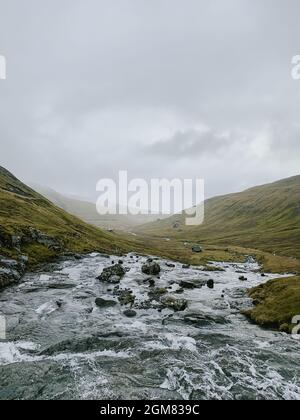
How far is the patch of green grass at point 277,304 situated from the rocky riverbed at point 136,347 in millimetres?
2082

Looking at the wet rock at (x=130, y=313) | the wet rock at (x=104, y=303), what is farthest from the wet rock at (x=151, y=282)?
the wet rock at (x=130, y=313)

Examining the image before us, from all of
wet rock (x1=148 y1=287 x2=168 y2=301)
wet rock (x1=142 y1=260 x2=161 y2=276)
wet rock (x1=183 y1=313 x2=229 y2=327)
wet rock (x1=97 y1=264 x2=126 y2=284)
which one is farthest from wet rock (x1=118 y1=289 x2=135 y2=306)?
wet rock (x1=142 y1=260 x2=161 y2=276)

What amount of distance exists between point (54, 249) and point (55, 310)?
42.3m

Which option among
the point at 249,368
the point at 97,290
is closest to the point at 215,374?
the point at 249,368

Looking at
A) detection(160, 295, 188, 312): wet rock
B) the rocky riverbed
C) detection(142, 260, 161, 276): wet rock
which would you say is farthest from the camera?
detection(142, 260, 161, 276): wet rock

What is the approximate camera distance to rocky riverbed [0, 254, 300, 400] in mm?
26906

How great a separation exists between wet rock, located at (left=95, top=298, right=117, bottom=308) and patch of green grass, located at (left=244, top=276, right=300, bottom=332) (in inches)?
789

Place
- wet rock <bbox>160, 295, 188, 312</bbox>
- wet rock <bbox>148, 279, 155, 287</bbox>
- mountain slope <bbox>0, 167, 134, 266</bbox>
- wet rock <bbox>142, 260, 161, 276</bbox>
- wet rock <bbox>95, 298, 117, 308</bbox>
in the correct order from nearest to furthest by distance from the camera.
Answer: wet rock <bbox>160, 295, 188, 312</bbox>
wet rock <bbox>95, 298, 117, 308</bbox>
wet rock <bbox>148, 279, 155, 287</bbox>
mountain slope <bbox>0, 167, 134, 266</bbox>
wet rock <bbox>142, 260, 161, 276</bbox>

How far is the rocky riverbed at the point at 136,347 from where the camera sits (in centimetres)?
2691

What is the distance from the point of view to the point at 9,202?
120 metres

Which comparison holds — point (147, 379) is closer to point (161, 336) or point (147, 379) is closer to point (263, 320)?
point (161, 336)

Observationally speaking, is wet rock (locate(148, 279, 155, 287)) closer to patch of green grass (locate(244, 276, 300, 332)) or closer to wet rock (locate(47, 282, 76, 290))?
wet rock (locate(47, 282, 76, 290))

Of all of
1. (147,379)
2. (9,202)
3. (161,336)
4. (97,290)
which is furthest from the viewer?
(9,202)
